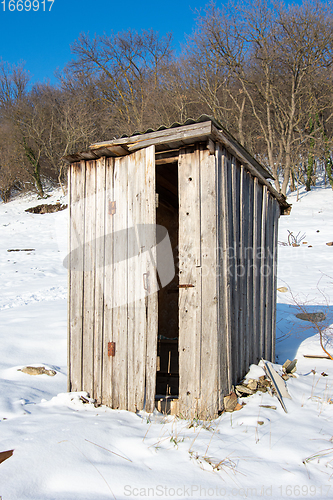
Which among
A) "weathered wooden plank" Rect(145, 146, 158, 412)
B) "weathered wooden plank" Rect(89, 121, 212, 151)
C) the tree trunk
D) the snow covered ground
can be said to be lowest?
the snow covered ground

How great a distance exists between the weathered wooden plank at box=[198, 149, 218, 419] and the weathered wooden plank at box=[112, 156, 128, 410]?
85 cm

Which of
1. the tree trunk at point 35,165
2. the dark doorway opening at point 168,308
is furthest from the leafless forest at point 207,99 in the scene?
the dark doorway opening at point 168,308

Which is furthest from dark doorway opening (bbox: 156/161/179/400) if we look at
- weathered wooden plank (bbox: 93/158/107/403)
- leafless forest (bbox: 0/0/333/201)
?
leafless forest (bbox: 0/0/333/201)

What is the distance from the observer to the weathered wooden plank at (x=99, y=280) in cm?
371

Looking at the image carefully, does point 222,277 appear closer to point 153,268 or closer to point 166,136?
point 153,268

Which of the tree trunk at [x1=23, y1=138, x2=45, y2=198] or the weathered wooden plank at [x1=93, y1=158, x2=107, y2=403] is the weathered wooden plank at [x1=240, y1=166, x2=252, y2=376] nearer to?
the weathered wooden plank at [x1=93, y1=158, x2=107, y2=403]

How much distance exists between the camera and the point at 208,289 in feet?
10.9

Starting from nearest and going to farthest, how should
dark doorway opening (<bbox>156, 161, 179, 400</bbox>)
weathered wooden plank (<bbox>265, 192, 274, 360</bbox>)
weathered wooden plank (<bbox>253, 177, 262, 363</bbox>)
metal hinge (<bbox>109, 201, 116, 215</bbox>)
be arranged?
metal hinge (<bbox>109, 201, 116, 215</bbox>), weathered wooden plank (<bbox>253, 177, 262, 363</bbox>), weathered wooden plank (<bbox>265, 192, 274, 360</bbox>), dark doorway opening (<bbox>156, 161, 179, 400</bbox>)

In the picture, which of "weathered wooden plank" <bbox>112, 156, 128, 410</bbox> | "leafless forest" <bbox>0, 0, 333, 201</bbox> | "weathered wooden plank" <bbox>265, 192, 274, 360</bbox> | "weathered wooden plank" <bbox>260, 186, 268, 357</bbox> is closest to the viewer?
"weathered wooden plank" <bbox>112, 156, 128, 410</bbox>

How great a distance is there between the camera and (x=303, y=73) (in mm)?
17297

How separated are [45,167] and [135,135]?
24.0 m

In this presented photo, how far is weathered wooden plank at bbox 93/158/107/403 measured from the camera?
3707 mm

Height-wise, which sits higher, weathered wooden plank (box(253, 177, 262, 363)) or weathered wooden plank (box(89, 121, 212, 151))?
weathered wooden plank (box(89, 121, 212, 151))

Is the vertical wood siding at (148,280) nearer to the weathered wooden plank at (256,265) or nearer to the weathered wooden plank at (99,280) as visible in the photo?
the weathered wooden plank at (99,280)
